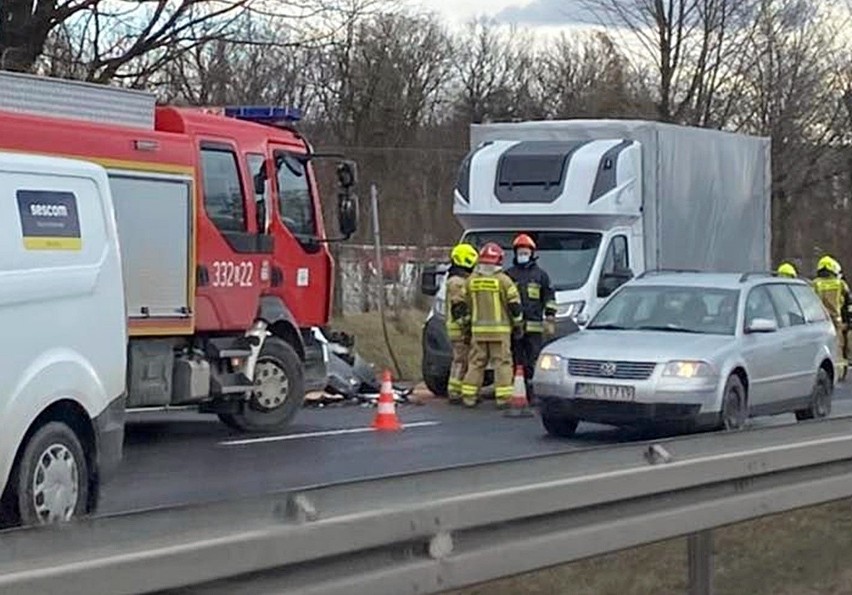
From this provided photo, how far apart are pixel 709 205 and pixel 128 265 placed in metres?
11.8

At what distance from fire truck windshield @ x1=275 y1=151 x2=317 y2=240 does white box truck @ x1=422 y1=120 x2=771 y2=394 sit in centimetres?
413

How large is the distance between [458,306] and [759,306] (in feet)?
14.0

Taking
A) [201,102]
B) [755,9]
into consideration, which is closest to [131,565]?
[201,102]

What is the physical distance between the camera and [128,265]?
14.7 m

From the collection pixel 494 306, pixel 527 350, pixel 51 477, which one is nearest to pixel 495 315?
pixel 494 306

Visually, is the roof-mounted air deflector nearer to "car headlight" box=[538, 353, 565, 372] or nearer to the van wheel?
"car headlight" box=[538, 353, 565, 372]

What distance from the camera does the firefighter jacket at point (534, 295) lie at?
19.9 meters

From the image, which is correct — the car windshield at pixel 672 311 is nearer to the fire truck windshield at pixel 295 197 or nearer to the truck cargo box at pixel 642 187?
the fire truck windshield at pixel 295 197

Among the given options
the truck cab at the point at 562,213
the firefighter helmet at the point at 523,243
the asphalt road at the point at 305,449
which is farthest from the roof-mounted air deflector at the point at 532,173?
the asphalt road at the point at 305,449

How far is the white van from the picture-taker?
8977 mm

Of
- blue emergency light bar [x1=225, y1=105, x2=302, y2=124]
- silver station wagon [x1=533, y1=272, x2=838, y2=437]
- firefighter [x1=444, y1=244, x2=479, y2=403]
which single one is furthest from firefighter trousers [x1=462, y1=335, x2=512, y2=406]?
blue emergency light bar [x1=225, y1=105, x2=302, y2=124]

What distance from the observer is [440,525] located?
18.3 feet

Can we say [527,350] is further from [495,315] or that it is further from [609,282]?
[609,282]

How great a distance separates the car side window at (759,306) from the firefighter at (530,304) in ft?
11.1
